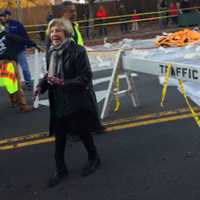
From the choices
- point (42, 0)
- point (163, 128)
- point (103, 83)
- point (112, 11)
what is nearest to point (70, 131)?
point (163, 128)

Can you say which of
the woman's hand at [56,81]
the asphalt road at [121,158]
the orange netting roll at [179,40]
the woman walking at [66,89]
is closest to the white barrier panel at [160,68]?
the asphalt road at [121,158]

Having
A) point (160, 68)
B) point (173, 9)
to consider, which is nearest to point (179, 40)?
point (173, 9)

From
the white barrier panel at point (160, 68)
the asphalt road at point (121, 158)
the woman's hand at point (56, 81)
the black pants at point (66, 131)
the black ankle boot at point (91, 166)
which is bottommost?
the asphalt road at point (121, 158)

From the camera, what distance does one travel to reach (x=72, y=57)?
4.70 m

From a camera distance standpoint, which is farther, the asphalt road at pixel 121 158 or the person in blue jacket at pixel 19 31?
the person in blue jacket at pixel 19 31

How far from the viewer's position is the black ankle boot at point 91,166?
5.03 meters

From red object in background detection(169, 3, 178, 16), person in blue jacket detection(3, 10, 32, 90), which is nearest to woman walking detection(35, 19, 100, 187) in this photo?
person in blue jacket detection(3, 10, 32, 90)

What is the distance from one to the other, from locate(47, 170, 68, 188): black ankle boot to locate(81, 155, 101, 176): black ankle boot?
197mm

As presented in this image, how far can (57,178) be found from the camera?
492 cm

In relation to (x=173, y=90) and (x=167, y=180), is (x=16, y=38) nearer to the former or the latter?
(x=173, y=90)

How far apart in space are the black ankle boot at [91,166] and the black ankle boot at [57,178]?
197 mm

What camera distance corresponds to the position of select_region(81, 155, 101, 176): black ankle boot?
198 inches

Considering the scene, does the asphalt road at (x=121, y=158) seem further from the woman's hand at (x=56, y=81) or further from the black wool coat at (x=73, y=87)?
the woman's hand at (x=56, y=81)

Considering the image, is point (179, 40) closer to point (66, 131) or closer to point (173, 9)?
point (173, 9)
